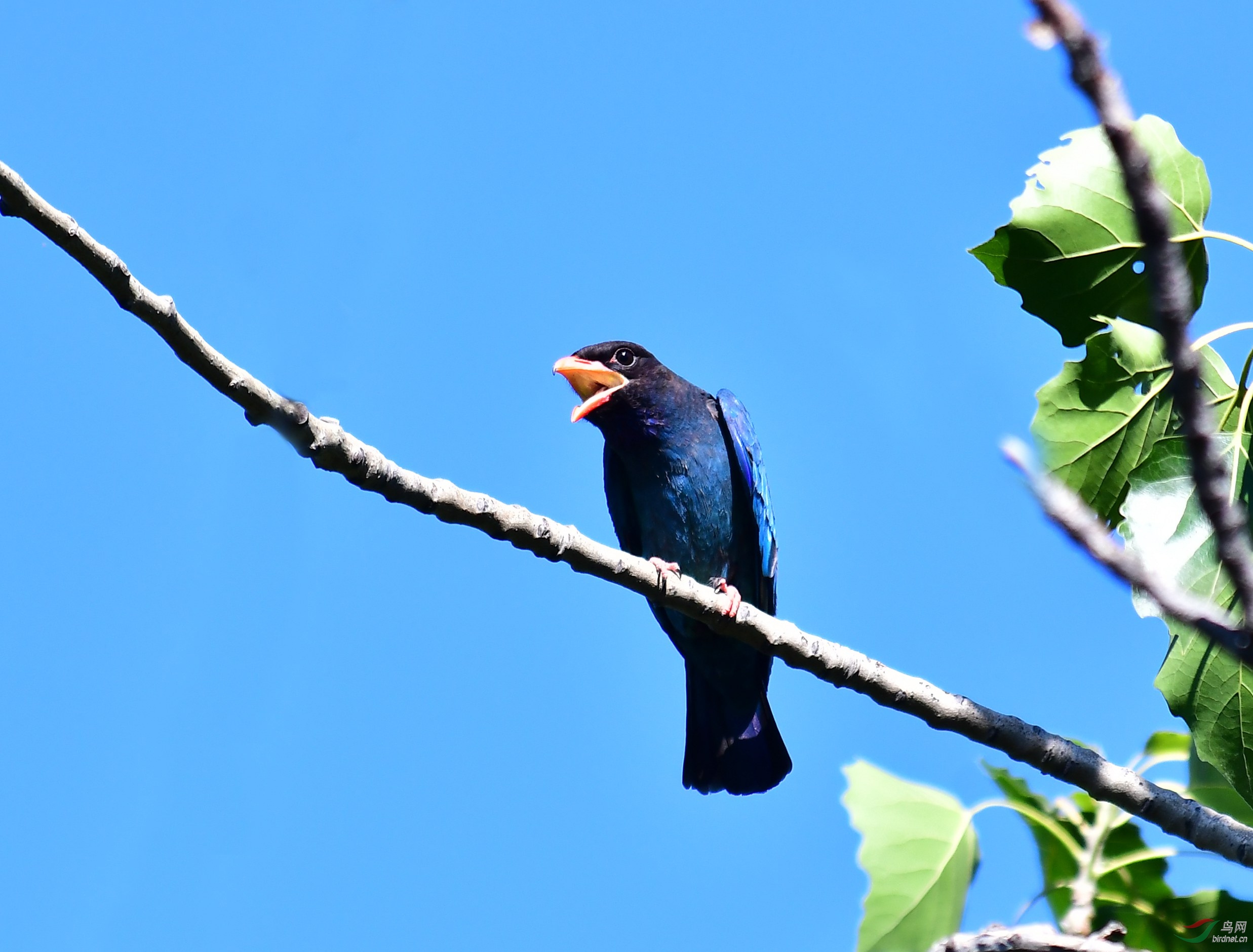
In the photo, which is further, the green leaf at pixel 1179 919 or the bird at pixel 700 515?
the bird at pixel 700 515

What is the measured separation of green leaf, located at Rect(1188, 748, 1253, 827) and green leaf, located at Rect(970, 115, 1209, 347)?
162 cm

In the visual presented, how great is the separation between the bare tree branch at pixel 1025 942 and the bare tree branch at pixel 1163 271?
2.02 metres

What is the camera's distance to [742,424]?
7.44m

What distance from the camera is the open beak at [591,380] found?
7.01m

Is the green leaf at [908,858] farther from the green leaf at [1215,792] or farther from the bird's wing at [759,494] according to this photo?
the bird's wing at [759,494]

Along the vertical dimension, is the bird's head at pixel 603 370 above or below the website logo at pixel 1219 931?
above

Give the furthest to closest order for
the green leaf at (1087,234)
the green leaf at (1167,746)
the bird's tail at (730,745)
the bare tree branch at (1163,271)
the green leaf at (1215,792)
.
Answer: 1. the bird's tail at (730,745)
2. the green leaf at (1167,746)
3. the green leaf at (1215,792)
4. the green leaf at (1087,234)
5. the bare tree branch at (1163,271)

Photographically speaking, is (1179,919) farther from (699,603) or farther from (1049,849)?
(699,603)

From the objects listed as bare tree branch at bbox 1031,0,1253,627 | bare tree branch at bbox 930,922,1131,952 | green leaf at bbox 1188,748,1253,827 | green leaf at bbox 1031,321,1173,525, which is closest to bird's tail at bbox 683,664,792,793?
green leaf at bbox 1188,748,1253,827

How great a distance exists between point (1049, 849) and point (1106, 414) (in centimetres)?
175

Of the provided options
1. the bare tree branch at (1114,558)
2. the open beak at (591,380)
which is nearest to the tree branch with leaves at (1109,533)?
the bare tree branch at (1114,558)

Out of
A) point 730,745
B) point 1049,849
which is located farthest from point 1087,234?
point 730,745

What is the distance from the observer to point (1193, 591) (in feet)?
12.6

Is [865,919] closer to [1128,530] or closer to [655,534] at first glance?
[1128,530]
